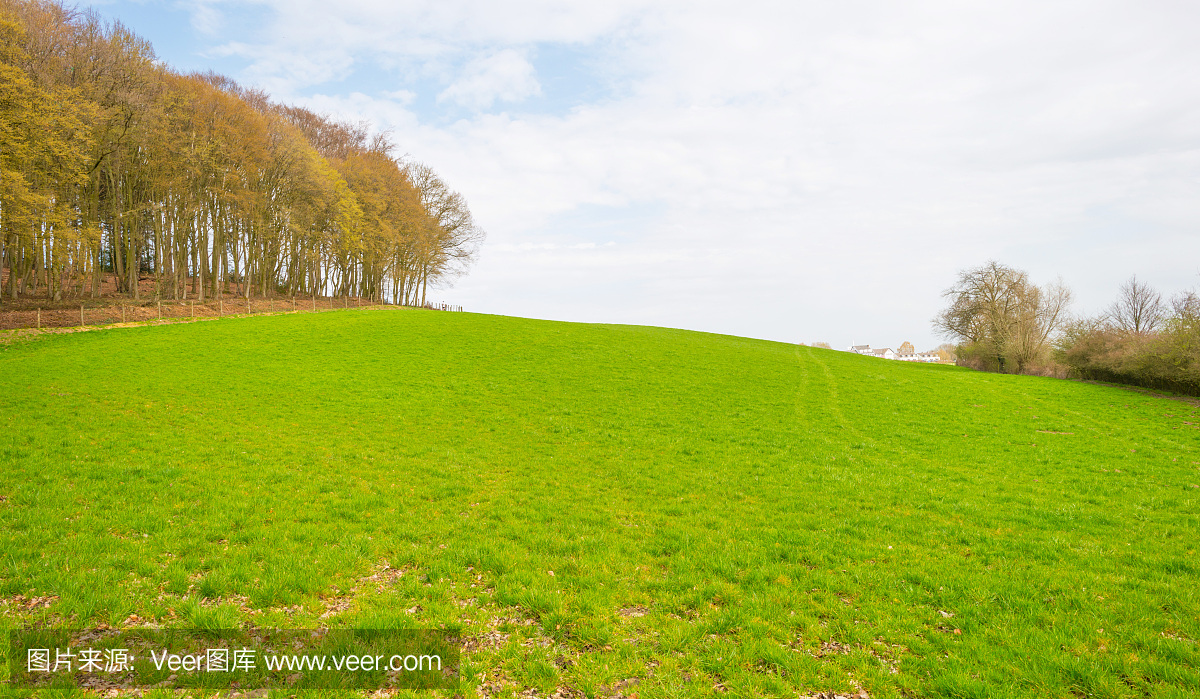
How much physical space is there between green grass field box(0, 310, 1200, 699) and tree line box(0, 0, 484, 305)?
12.7m

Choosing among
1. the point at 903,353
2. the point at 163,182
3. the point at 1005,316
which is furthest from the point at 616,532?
the point at 903,353

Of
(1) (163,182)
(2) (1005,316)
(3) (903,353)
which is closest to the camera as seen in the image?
(1) (163,182)

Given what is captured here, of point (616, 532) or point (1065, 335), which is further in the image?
point (1065, 335)

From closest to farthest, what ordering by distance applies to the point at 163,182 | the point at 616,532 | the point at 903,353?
the point at 616,532 → the point at 163,182 → the point at 903,353

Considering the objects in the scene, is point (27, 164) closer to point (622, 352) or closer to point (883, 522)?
point (622, 352)

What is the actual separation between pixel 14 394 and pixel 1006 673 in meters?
27.7

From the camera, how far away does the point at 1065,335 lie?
44.4 m

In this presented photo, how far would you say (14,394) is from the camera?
1683 cm

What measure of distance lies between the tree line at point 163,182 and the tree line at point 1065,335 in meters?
64.8

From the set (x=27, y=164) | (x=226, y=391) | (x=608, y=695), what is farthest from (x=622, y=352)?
(x=27, y=164)

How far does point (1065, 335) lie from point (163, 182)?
2996 inches

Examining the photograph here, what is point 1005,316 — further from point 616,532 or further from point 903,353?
point 903,353

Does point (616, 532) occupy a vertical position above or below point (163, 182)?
below

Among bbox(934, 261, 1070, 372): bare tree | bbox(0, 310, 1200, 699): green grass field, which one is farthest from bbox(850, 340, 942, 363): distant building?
bbox(0, 310, 1200, 699): green grass field
